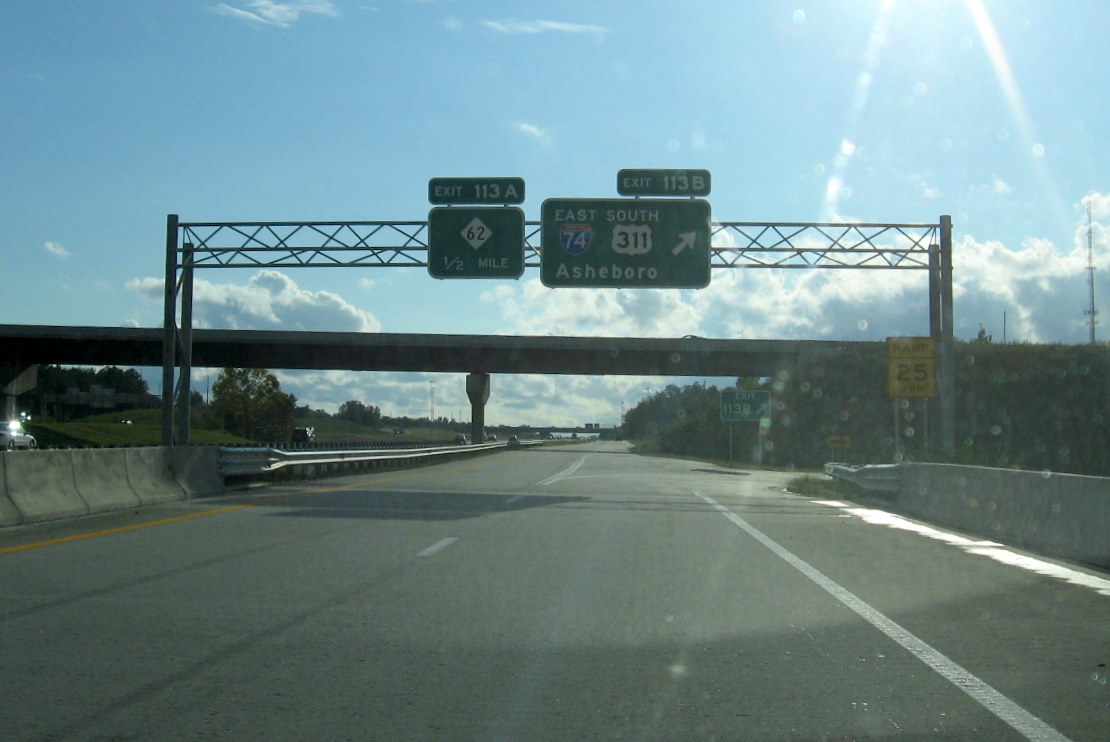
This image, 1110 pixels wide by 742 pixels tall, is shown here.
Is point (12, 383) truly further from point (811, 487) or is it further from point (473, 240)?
point (811, 487)

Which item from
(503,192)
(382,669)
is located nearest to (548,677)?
(382,669)

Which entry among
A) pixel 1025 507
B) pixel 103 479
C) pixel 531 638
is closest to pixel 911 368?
pixel 1025 507

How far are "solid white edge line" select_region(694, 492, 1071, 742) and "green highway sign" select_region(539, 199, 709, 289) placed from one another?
17639 mm

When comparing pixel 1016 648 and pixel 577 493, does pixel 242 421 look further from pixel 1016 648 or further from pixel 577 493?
pixel 1016 648

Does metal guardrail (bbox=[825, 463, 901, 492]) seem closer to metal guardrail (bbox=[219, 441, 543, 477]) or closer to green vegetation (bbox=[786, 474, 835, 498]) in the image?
green vegetation (bbox=[786, 474, 835, 498])

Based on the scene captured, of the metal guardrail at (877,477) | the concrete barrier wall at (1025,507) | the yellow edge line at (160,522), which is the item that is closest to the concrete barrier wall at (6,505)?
the yellow edge line at (160,522)

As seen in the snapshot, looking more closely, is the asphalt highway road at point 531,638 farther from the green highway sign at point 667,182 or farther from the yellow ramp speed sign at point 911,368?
the green highway sign at point 667,182

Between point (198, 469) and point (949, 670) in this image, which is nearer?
point (949, 670)

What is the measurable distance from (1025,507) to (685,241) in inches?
607

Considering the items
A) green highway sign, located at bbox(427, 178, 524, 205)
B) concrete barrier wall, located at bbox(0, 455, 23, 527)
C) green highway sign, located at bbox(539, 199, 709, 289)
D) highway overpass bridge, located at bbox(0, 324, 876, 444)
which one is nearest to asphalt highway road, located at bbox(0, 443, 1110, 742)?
concrete barrier wall, located at bbox(0, 455, 23, 527)

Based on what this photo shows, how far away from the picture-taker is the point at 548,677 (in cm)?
741

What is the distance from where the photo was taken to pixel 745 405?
63781mm

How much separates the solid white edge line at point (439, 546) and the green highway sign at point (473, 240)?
15.8m

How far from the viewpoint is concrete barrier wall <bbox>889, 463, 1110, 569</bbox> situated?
44.9 feet
